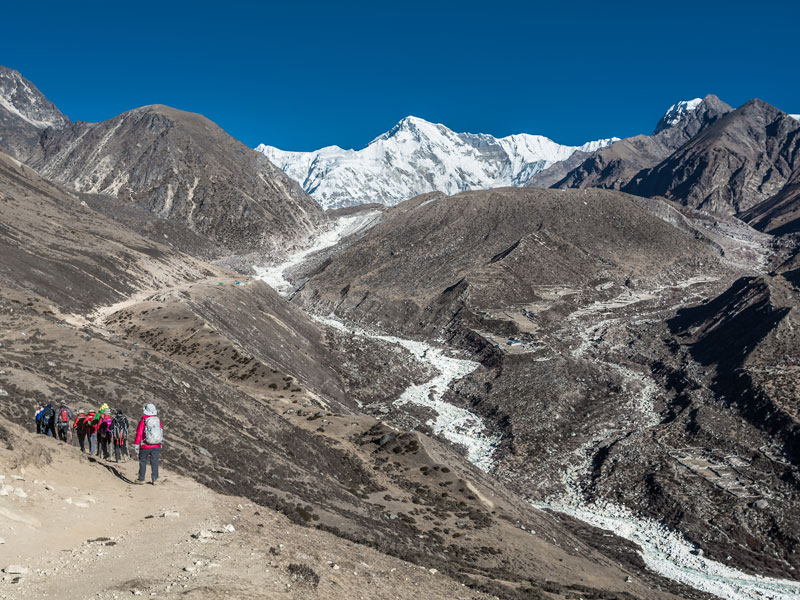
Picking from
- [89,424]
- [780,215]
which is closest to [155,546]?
[89,424]

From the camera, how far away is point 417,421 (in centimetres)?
5319

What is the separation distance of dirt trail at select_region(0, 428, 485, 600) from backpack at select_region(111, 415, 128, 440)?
87 cm

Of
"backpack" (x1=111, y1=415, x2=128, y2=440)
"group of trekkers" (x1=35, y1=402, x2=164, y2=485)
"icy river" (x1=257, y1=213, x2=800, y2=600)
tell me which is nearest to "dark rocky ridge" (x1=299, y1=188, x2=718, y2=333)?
"icy river" (x1=257, y1=213, x2=800, y2=600)

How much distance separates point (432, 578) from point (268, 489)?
890 centimetres

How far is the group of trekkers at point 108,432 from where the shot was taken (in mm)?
15898

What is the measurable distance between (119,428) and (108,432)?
1.97 feet

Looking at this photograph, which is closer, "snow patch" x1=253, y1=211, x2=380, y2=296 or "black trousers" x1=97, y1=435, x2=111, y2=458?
"black trousers" x1=97, y1=435, x2=111, y2=458

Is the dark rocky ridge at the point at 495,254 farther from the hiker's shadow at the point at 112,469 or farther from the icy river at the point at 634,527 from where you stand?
the hiker's shadow at the point at 112,469

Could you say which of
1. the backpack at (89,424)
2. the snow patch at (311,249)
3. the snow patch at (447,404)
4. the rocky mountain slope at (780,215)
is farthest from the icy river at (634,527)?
the rocky mountain slope at (780,215)

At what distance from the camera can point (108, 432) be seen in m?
18.2

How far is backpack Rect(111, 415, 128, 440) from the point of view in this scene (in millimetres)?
17781

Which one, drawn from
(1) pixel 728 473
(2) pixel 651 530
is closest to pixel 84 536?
(2) pixel 651 530

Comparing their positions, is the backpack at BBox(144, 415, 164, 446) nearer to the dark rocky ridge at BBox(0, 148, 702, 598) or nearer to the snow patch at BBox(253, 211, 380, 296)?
the dark rocky ridge at BBox(0, 148, 702, 598)

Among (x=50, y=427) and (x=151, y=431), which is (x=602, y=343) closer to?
(x=50, y=427)
